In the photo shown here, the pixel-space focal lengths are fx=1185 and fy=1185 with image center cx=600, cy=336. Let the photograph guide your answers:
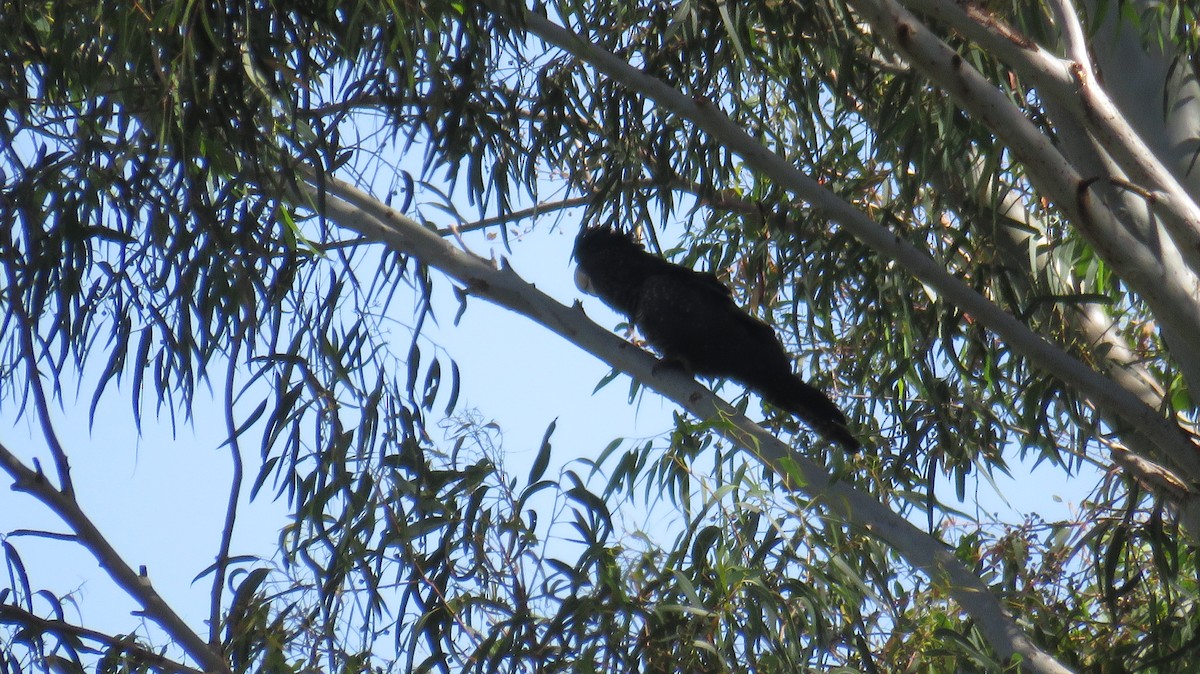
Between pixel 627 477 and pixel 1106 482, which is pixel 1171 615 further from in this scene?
pixel 627 477

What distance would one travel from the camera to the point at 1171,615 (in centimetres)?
285

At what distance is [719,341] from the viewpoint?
3.00 meters

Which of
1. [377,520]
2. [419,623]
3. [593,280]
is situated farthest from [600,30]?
[419,623]

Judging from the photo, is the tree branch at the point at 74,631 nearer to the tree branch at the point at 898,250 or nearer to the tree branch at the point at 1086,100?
the tree branch at the point at 898,250

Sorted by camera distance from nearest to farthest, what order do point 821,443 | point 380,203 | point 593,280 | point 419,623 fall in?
1. point 419,623
2. point 380,203
3. point 821,443
4. point 593,280

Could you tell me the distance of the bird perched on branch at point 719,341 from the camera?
9.41 feet

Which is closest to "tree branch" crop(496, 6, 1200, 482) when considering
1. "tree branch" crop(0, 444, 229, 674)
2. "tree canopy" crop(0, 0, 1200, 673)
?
"tree canopy" crop(0, 0, 1200, 673)

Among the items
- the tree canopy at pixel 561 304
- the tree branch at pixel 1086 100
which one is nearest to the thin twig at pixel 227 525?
the tree canopy at pixel 561 304

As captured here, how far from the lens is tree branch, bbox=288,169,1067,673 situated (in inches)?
90.4

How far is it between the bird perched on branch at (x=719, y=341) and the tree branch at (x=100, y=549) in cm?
124

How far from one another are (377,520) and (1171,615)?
1902mm

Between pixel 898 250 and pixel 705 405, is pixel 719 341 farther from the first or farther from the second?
pixel 898 250

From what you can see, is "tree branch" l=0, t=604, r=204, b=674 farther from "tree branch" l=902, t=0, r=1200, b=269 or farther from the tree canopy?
"tree branch" l=902, t=0, r=1200, b=269

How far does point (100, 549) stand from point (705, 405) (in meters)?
1.17
